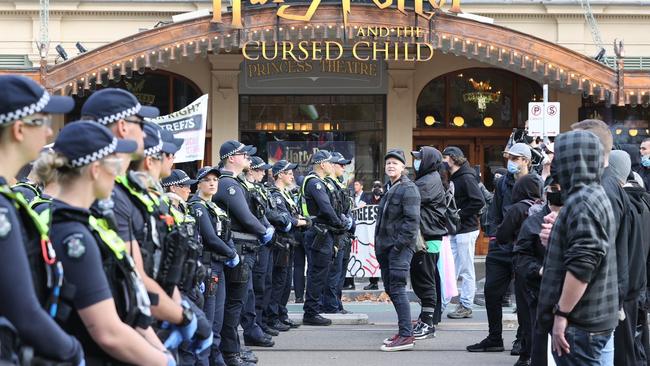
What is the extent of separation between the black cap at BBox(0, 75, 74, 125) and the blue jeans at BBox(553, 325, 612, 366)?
10.1ft

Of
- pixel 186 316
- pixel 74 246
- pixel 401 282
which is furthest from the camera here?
pixel 401 282

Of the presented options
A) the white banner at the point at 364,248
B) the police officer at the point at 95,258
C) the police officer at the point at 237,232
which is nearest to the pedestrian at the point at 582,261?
the police officer at the point at 95,258

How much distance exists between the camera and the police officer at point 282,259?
38.6 ft

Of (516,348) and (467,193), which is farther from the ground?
(467,193)

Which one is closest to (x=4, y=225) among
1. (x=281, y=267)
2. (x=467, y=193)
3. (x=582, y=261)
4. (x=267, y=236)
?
(x=582, y=261)

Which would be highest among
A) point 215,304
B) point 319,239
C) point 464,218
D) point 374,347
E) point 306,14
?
point 306,14

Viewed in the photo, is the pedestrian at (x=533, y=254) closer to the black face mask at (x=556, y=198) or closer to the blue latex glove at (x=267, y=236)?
the black face mask at (x=556, y=198)

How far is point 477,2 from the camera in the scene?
19.9 m

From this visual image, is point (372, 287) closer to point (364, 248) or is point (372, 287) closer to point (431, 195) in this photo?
point (364, 248)

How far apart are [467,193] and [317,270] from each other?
1.96 m

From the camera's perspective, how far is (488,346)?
10.4 m

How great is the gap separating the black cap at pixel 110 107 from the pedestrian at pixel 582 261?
2335mm

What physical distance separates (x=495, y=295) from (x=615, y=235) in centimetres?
430

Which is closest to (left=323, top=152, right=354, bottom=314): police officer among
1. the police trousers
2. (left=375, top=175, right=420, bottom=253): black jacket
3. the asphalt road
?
the police trousers
